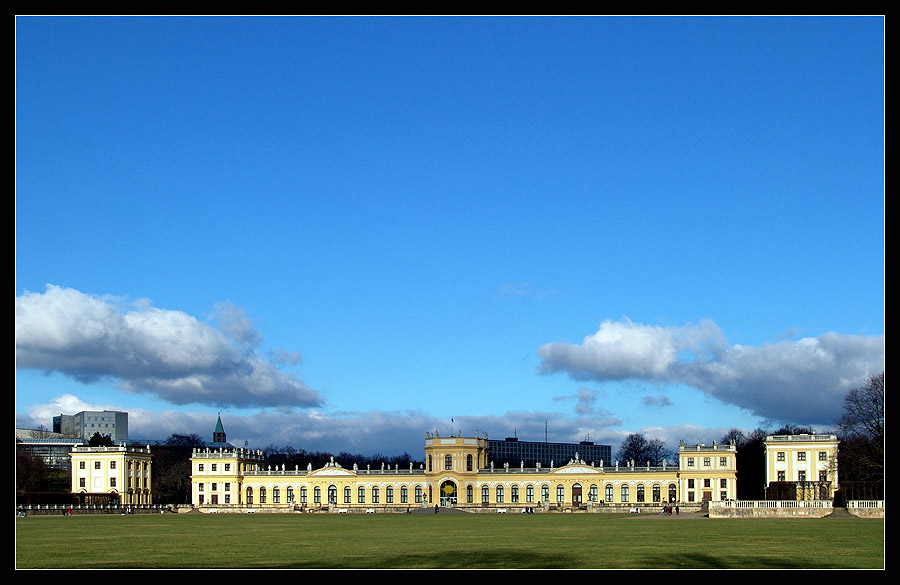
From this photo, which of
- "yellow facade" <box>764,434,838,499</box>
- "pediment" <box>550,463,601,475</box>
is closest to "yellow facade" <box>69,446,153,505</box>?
"pediment" <box>550,463,601,475</box>

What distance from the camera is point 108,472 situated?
11781 cm

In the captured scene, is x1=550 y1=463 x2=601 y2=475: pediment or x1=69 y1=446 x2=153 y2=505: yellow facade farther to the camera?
x1=69 y1=446 x2=153 y2=505: yellow facade

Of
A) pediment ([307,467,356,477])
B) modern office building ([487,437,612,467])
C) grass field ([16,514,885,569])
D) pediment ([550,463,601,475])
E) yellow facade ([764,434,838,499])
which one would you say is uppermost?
grass field ([16,514,885,569])

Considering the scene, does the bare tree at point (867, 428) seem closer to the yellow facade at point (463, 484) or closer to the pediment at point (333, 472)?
the yellow facade at point (463, 484)

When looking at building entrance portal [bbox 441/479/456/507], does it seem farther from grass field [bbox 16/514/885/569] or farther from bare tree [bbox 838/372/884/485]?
grass field [bbox 16/514/885/569]

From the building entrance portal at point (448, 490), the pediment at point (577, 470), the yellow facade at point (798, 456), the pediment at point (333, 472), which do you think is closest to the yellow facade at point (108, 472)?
the pediment at point (333, 472)

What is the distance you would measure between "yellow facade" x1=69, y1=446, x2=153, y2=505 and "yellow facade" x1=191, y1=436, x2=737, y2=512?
714 centimetres

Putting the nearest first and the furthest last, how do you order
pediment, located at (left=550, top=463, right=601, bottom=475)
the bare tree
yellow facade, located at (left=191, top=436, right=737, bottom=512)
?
the bare tree
yellow facade, located at (left=191, top=436, right=737, bottom=512)
pediment, located at (left=550, top=463, right=601, bottom=475)

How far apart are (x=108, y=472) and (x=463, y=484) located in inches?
1523

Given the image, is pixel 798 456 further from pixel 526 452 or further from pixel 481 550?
pixel 526 452

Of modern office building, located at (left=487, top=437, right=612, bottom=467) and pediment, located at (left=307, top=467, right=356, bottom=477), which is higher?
pediment, located at (left=307, top=467, right=356, bottom=477)

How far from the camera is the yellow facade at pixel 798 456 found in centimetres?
9938

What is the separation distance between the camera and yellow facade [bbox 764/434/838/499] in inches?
3912

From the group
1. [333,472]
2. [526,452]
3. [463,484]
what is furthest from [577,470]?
[526,452]
